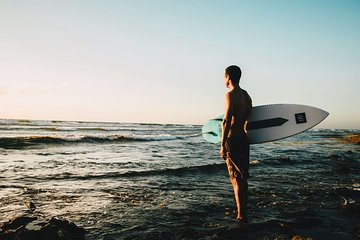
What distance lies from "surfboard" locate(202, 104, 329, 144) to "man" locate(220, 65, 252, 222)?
51.9 inches

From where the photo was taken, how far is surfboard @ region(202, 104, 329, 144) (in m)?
5.59

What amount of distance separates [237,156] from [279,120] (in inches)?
92.4

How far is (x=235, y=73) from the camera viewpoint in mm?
4176

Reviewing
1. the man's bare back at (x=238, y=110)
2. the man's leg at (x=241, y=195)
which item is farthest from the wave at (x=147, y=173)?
the man's bare back at (x=238, y=110)

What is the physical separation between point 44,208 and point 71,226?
5.66ft

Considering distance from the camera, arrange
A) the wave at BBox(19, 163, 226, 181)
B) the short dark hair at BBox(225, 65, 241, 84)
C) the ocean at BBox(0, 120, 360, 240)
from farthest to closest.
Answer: the wave at BBox(19, 163, 226, 181), the short dark hair at BBox(225, 65, 241, 84), the ocean at BBox(0, 120, 360, 240)

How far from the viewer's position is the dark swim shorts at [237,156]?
4117 mm

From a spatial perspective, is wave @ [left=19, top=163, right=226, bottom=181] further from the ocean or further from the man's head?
the man's head

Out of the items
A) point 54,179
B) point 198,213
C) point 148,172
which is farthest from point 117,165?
point 198,213

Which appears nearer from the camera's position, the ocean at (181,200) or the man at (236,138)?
the ocean at (181,200)

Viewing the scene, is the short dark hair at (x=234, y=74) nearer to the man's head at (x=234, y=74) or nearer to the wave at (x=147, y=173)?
the man's head at (x=234, y=74)

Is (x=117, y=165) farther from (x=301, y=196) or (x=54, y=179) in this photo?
(x=301, y=196)

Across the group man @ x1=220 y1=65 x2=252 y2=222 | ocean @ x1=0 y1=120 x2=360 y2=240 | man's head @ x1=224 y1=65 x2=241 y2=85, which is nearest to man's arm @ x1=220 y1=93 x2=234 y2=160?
man @ x1=220 y1=65 x2=252 y2=222

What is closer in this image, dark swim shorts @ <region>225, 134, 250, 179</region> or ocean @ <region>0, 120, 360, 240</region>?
ocean @ <region>0, 120, 360, 240</region>
